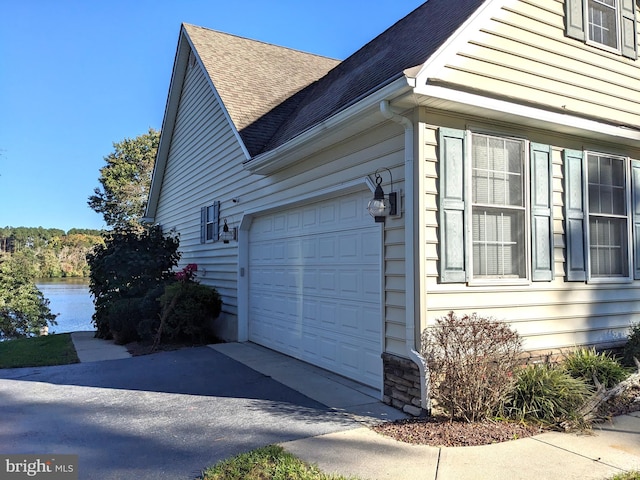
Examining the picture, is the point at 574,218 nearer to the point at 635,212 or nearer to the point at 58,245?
the point at 635,212

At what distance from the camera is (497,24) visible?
5.56 meters

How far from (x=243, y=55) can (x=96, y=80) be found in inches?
509

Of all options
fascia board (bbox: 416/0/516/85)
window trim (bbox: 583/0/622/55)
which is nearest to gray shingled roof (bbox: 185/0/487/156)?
fascia board (bbox: 416/0/516/85)

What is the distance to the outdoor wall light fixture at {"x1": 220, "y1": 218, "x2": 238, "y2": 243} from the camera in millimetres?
10087

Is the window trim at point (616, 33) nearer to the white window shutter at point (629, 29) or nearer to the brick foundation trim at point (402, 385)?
the white window shutter at point (629, 29)

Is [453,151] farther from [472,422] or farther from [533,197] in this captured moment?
[472,422]

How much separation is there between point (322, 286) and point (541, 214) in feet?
10.3

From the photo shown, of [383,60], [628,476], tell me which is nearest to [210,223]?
[383,60]

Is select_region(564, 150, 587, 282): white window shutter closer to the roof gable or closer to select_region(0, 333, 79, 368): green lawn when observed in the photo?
the roof gable

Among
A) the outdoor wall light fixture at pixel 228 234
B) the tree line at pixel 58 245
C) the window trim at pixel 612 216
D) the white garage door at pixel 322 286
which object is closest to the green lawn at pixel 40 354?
the white garage door at pixel 322 286

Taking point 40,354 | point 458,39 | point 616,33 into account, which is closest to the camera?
point 458,39

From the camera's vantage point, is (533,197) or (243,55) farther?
(243,55)

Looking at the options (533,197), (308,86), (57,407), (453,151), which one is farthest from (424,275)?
(308,86)

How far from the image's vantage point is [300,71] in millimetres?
12594
